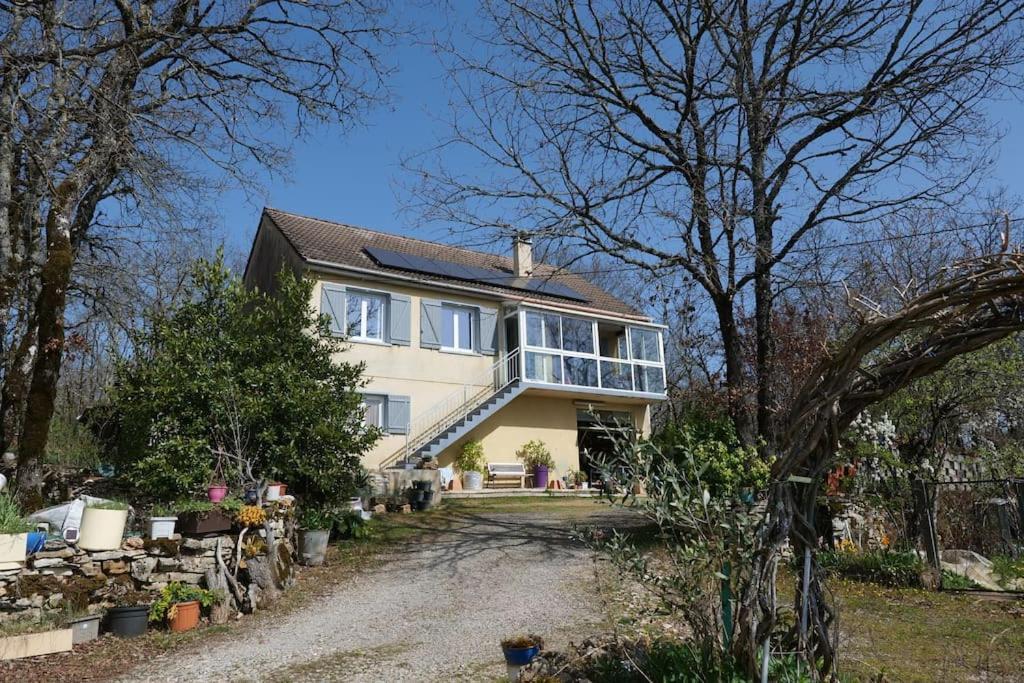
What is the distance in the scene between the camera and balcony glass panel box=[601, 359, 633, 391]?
68.5 ft

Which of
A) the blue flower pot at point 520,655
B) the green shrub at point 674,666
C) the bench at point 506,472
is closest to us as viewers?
the green shrub at point 674,666

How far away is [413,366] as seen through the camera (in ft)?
59.5

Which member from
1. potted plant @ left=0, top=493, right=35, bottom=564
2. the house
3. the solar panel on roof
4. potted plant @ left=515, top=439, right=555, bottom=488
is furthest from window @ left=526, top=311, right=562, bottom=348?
potted plant @ left=0, top=493, right=35, bottom=564

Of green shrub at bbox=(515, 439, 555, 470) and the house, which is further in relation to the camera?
green shrub at bbox=(515, 439, 555, 470)

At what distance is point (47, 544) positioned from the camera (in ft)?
24.1

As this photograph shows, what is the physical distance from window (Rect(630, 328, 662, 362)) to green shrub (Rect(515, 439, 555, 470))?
14.9ft

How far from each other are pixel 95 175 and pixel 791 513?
10756 mm

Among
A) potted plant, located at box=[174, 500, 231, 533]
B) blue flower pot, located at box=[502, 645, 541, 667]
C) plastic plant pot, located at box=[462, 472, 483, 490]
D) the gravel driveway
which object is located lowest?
the gravel driveway

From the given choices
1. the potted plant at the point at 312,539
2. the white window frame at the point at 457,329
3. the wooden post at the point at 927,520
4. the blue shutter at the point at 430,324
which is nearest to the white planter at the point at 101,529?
the potted plant at the point at 312,539

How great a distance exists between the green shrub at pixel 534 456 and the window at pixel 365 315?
201 inches

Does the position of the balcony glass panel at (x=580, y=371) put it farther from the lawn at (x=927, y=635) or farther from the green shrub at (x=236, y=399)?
the lawn at (x=927, y=635)

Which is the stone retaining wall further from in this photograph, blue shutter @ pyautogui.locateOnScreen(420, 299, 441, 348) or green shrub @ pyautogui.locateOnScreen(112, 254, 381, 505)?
blue shutter @ pyautogui.locateOnScreen(420, 299, 441, 348)

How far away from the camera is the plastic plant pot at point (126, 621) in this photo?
7.09 meters

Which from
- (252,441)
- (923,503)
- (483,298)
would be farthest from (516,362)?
(923,503)
